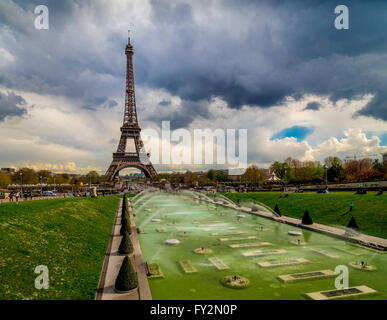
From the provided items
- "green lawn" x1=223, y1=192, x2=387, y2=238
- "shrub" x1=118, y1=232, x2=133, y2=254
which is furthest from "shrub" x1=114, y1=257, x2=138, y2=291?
"green lawn" x1=223, y1=192, x2=387, y2=238

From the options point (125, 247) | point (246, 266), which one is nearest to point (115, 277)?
point (125, 247)

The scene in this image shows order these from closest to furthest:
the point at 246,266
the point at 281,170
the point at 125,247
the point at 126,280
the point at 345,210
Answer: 1. the point at 126,280
2. the point at 246,266
3. the point at 125,247
4. the point at 345,210
5. the point at 281,170

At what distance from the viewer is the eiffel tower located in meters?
103

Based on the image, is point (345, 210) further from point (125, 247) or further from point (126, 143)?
point (126, 143)

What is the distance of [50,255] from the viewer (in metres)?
12.5

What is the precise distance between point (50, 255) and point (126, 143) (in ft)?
317

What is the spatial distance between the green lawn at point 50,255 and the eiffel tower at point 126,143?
3366 inches

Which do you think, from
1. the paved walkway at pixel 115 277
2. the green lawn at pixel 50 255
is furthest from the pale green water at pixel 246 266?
the green lawn at pixel 50 255

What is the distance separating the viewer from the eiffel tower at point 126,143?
103 metres

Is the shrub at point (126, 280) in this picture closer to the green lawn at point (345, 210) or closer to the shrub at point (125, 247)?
the shrub at point (125, 247)

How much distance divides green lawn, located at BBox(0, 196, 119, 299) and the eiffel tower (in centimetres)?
8550

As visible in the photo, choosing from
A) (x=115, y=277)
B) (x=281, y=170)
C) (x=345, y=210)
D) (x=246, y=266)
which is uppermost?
(x=281, y=170)
